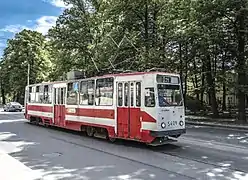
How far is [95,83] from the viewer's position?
51.8 ft

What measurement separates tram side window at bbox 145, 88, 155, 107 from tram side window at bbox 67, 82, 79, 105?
5.95 metres

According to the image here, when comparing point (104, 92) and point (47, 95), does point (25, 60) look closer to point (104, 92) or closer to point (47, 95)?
point (47, 95)

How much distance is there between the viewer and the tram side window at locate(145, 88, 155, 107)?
12391 millimetres

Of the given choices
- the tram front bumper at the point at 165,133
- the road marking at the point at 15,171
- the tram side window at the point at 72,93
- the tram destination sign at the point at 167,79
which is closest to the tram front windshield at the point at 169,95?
the tram destination sign at the point at 167,79

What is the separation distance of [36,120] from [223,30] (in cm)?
1505

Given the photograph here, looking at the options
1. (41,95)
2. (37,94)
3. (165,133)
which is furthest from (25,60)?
(165,133)

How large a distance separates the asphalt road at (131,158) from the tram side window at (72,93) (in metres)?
3.03

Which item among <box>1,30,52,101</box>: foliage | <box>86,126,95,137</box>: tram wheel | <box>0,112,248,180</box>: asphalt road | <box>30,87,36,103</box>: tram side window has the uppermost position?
<box>1,30,52,101</box>: foliage

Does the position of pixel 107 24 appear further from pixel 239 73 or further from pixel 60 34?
pixel 239 73

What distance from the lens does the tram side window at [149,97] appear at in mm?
12391

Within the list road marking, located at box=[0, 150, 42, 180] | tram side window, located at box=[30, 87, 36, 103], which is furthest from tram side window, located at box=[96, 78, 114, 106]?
tram side window, located at box=[30, 87, 36, 103]

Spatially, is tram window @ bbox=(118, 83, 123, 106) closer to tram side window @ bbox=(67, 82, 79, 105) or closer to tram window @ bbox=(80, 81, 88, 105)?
tram window @ bbox=(80, 81, 88, 105)

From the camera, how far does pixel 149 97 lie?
12.5 m

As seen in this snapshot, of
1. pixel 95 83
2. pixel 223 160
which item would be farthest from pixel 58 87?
pixel 223 160
